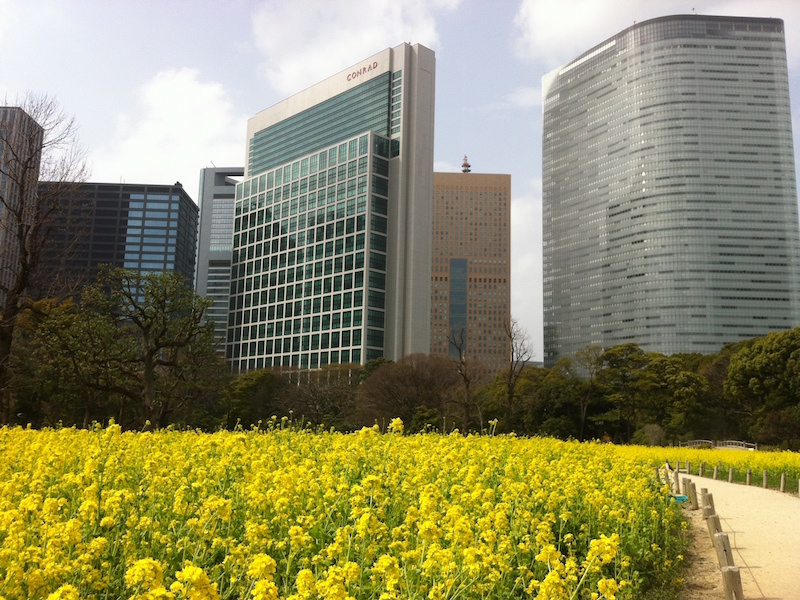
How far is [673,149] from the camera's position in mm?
120562

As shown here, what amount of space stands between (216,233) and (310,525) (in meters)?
162

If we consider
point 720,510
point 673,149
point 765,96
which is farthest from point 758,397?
point 765,96

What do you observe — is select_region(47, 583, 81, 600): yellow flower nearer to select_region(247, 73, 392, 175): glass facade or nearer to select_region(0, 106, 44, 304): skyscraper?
select_region(0, 106, 44, 304): skyscraper

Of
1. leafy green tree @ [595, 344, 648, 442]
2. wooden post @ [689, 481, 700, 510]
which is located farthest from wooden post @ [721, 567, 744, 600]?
leafy green tree @ [595, 344, 648, 442]

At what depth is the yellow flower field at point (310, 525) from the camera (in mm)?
3168

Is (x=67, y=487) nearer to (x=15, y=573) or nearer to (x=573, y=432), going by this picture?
(x=15, y=573)

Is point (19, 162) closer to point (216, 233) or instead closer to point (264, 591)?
point (264, 591)

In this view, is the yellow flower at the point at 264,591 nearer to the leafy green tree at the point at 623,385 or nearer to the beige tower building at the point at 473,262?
the leafy green tree at the point at 623,385

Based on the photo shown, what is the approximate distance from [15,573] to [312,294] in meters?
85.7

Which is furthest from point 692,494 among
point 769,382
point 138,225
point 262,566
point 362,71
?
point 138,225

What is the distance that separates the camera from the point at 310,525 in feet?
14.0

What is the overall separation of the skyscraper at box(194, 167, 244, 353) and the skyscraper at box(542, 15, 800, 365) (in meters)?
80.8

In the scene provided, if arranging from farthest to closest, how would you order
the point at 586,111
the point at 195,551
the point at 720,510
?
the point at 586,111 → the point at 720,510 → the point at 195,551

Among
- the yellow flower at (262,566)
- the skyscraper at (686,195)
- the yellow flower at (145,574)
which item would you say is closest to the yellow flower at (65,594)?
the yellow flower at (145,574)
